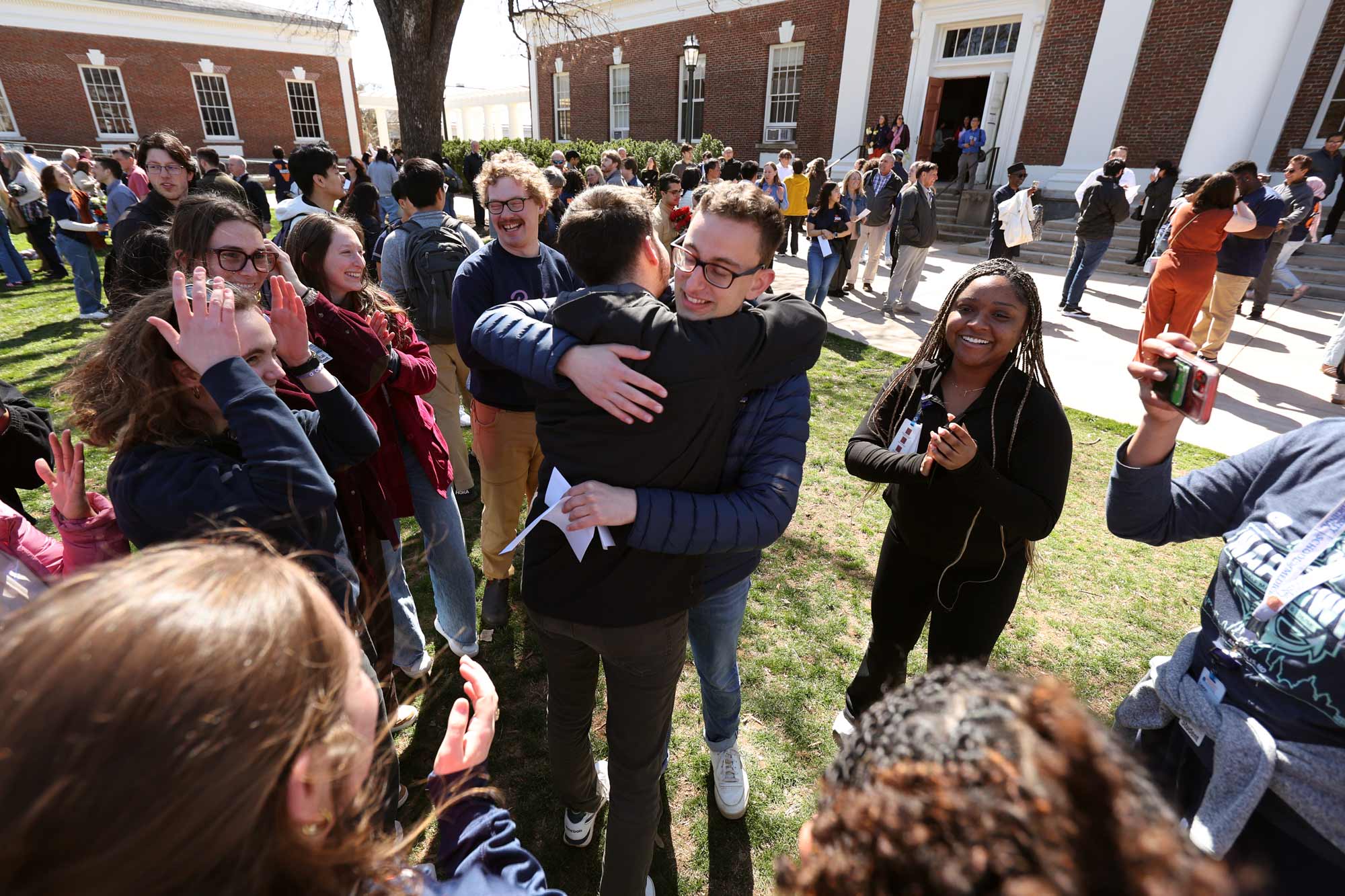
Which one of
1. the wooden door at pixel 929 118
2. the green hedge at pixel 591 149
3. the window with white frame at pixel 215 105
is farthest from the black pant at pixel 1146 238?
the window with white frame at pixel 215 105

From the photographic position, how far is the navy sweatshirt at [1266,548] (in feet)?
3.87

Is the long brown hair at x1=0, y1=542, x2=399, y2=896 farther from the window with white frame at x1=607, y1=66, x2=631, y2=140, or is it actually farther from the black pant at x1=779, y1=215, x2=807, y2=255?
the window with white frame at x1=607, y1=66, x2=631, y2=140

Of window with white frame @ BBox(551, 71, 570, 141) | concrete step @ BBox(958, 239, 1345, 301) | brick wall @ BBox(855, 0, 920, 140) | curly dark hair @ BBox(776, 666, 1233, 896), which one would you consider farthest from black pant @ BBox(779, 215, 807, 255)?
window with white frame @ BBox(551, 71, 570, 141)

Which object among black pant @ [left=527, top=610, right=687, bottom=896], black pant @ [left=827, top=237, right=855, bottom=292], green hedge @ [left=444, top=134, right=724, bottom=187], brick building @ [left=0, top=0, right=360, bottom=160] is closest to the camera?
black pant @ [left=527, top=610, right=687, bottom=896]

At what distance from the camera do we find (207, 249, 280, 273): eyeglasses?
213 cm

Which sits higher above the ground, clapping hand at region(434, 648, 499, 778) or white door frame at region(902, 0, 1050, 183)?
white door frame at region(902, 0, 1050, 183)

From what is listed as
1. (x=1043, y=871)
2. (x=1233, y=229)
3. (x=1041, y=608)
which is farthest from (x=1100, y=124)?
(x=1043, y=871)

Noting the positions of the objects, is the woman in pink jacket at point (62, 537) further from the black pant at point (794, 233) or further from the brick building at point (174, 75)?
the brick building at point (174, 75)

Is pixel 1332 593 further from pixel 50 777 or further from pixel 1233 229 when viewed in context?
pixel 1233 229

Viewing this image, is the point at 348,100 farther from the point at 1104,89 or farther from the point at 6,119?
the point at 1104,89

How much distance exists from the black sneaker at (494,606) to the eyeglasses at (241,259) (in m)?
1.74

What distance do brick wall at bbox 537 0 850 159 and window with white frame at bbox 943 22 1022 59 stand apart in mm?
2825

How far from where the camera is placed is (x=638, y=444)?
142 cm

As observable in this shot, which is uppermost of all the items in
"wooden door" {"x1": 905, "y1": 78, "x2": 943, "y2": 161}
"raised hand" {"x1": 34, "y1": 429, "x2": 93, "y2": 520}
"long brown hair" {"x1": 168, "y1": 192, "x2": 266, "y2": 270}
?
"wooden door" {"x1": 905, "y1": 78, "x2": 943, "y2": 161}
